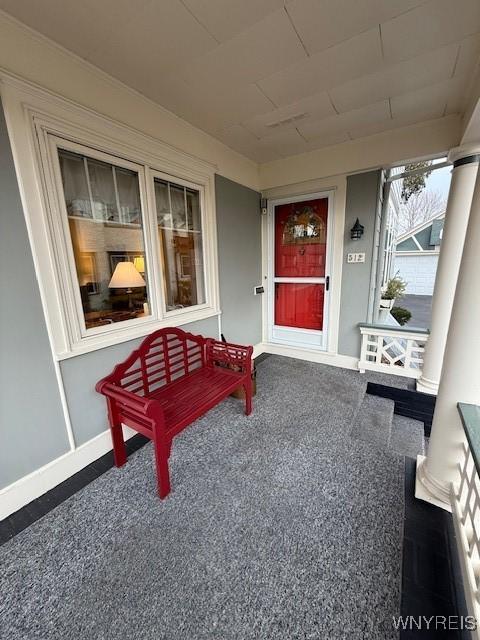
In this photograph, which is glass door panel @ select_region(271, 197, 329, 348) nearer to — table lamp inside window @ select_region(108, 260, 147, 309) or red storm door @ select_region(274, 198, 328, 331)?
red storm door @ select_region(274, 198, 328, 331)

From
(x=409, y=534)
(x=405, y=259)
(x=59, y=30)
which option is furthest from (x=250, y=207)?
(x=405, y=259)

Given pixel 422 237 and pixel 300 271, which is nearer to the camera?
pixel 300 271

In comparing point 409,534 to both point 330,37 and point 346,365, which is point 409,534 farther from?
point 330,37

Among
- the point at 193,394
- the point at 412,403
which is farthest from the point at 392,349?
the point at 193,394

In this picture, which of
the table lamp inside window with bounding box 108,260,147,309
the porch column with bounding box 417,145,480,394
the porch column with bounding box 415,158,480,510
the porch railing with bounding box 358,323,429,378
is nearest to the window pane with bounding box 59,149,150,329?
the table lamp inside window with bounding box 108,260,147,309

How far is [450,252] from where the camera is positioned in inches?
91.0

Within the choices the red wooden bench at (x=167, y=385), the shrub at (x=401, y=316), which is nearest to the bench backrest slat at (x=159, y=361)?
the red wooden bench at (x=167, y=385)

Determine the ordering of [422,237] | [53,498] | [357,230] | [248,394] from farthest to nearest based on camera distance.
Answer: [422,237] → [357,230] → [248,394] → [53,498]

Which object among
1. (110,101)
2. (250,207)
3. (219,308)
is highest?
(110,101)

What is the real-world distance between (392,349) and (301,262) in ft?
4.97

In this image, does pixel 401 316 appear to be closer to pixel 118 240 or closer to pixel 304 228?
pixel 304 228

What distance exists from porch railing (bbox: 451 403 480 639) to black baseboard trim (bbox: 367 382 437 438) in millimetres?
1317

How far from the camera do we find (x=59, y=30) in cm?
136

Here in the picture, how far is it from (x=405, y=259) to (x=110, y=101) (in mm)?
8725
